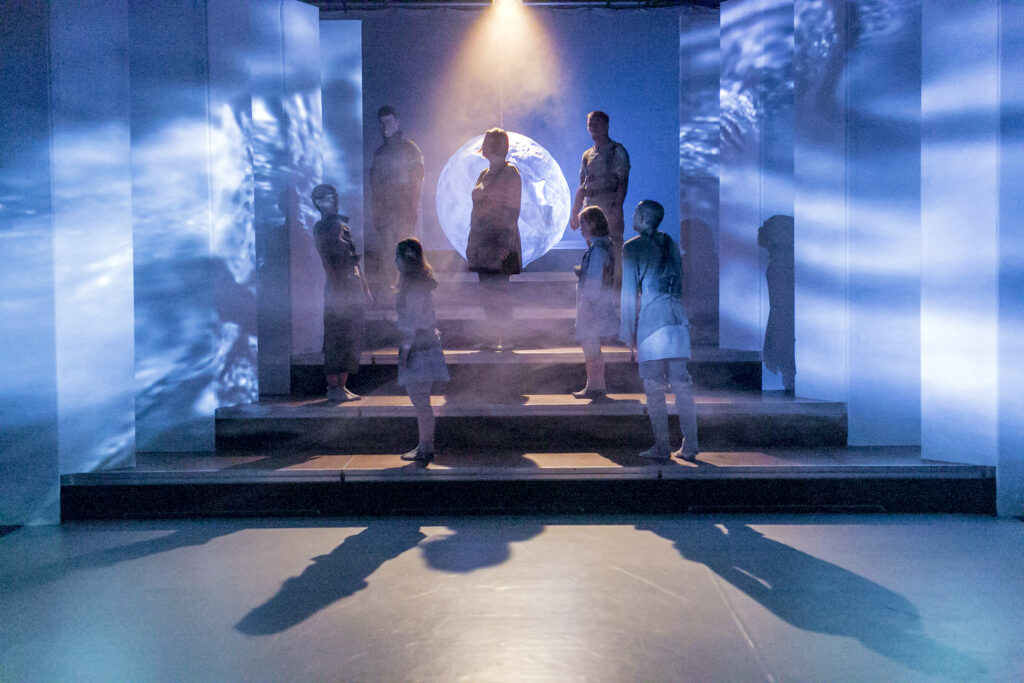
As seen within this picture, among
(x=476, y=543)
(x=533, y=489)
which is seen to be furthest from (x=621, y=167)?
(x=476, y=543)

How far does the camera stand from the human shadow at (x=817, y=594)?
2.77 m

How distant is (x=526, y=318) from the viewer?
7.89m

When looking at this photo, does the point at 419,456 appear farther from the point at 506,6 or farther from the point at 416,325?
the point at 506,6

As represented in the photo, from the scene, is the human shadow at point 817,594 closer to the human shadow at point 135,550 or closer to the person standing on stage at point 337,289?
the human shadow at point 135,550

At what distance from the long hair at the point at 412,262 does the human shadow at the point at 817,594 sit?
2309mm

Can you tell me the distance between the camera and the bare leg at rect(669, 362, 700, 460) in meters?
4.93

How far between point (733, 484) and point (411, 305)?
258 centimetres

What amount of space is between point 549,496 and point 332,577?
1654mm

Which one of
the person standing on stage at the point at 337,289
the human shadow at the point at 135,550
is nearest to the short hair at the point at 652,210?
the person standing on stage at the point at 337,289

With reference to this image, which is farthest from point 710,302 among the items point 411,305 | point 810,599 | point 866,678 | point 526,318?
point 866,678

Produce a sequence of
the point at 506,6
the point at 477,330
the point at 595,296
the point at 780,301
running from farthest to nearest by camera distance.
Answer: the point at 506,6 → the point at 477,330 → the point at 780,301 → the point at 595,296

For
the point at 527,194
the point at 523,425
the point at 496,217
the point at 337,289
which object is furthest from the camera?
the point at 527,194

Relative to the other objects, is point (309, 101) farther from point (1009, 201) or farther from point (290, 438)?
point (1009, 201)

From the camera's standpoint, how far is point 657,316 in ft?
16.0
